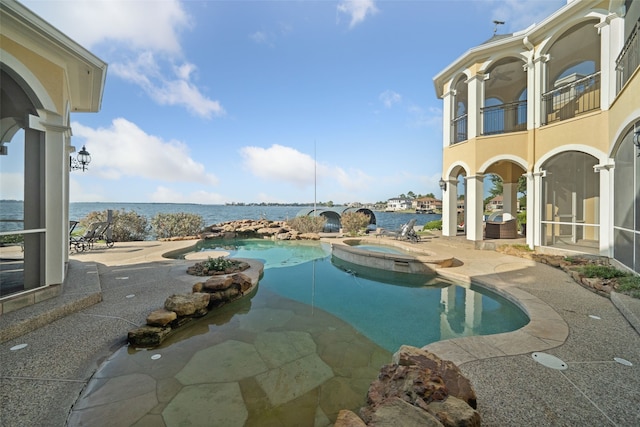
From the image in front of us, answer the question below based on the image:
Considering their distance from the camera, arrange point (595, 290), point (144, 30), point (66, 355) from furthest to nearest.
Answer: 1. point (144, 30)
2. point (595, 290)
3. point (66, 355)

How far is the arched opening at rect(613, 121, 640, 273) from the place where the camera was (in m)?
6.07

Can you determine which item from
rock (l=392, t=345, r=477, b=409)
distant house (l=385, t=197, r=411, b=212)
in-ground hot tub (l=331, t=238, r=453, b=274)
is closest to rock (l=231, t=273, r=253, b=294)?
rock (l=392, t=345, r=477, b=409)

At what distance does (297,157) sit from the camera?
1079 inches

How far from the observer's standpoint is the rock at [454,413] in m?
1.88

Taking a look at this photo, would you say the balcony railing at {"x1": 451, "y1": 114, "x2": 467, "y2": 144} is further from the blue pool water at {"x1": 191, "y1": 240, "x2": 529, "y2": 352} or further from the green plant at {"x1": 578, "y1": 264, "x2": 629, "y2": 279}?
the blue pool water at {"x1": 191, "y1": 240, "x2": 529, "y2": 352}

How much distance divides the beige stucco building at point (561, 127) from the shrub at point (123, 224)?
53.4 feet

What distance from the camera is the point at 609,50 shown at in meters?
7.56

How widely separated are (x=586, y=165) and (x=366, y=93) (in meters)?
10.8

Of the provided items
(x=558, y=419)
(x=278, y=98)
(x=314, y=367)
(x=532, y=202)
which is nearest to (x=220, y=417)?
(x=314, y=367)

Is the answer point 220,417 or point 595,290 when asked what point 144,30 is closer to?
point 220,417

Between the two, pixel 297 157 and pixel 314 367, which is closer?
pixel 314 367

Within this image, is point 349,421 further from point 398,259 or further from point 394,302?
point 398,259

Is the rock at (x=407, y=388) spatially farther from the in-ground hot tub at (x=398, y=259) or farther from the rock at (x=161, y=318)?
the in-ground hot tub at (x=398, y=259)

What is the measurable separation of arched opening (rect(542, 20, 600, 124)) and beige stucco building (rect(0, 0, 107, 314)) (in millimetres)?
13405
